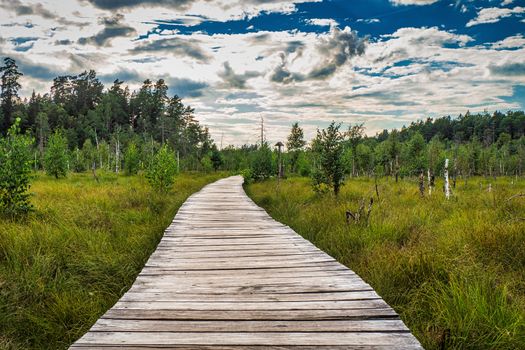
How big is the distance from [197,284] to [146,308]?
631mm

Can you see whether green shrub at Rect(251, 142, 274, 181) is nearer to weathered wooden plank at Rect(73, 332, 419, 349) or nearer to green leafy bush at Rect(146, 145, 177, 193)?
green leafy bush at Rect(146, 145, 177, 193)

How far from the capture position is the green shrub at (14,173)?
19.9 ft

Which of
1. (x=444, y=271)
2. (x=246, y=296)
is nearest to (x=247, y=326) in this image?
(x=246, y=296)

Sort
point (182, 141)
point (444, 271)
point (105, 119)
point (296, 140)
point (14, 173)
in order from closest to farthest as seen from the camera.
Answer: point (444, 271)
point (14, 173)
point (296, 140)
point (182, 141)
point (105, 119)

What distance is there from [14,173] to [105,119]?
7852 centimetres

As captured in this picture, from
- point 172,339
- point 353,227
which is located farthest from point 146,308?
point 353,227

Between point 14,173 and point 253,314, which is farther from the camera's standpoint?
point 14,173

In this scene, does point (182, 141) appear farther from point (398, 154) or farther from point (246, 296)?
point (246, 296)

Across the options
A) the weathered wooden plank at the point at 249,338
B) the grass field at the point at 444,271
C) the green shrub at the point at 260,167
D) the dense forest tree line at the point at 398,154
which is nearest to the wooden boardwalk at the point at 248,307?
the weathered wooden plank at the point at 249,338

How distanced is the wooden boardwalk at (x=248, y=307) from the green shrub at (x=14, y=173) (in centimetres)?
399

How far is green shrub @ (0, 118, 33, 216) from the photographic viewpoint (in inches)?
239

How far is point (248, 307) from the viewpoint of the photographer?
239cm

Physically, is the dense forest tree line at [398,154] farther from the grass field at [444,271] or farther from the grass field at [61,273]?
the grass field at [61,273]

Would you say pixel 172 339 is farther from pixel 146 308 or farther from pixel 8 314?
pixel 8 314
